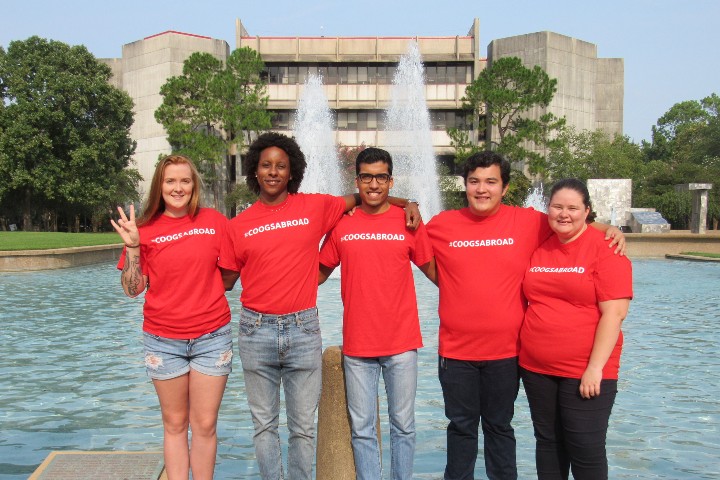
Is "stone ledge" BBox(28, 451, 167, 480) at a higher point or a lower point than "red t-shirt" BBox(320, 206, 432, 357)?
lower

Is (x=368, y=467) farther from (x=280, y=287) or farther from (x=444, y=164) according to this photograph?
(x=444, y=164)

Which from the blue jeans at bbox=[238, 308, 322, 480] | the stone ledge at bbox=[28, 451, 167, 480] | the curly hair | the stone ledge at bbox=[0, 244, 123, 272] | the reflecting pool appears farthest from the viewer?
the stone ledge at bbox=[0, 244, 123, 272]

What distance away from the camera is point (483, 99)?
39.6 metres

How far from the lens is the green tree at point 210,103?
3809cm

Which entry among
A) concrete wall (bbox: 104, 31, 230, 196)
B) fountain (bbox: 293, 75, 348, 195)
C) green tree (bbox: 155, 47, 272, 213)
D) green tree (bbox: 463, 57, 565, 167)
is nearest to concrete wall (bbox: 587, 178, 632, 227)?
green tree (bbox: 463, 57, 565, 167)

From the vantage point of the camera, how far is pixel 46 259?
18156mm

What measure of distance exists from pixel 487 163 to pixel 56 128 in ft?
125

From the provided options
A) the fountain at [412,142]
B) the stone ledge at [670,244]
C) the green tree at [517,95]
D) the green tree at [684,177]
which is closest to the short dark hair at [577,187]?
the stone ledge at [670,244]

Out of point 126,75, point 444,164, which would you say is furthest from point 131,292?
point 126,75

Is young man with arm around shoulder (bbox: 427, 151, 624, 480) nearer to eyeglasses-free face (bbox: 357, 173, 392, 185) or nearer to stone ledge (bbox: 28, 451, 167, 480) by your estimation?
eyeglasses-free face (bbox: 357, 173, 392, 185)

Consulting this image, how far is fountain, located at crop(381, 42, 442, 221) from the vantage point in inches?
1451

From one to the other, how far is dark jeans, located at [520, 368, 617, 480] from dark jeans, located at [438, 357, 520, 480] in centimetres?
16

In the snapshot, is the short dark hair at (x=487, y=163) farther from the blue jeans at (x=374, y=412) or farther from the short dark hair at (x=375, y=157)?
the blue jeans at (x=374, y=412)

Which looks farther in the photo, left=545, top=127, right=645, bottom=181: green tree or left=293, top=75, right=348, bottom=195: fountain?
left=545, top=127, right=645, bottom=181: green tree
